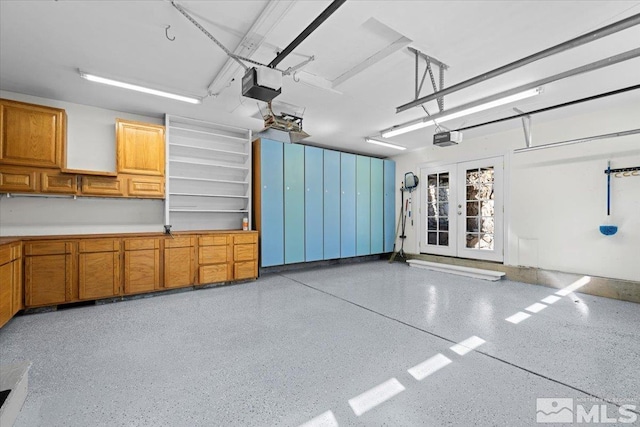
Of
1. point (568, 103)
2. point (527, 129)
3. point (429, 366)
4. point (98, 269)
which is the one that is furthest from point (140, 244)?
point (527, 129)

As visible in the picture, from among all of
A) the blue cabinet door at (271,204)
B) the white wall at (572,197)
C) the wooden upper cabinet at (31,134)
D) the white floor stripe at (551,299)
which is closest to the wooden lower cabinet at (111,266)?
the blue cabinet door at (271,204)

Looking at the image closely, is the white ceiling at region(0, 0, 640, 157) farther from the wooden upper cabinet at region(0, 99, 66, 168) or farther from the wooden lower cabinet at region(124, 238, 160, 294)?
the wooden lower cabinet at region(124, 238, 160, 294)

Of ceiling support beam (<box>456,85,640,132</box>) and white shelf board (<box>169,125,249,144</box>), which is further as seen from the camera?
white shelf board (<box>169,125,249,144</box>)

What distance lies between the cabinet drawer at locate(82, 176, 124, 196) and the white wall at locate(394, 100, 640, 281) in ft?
22.2

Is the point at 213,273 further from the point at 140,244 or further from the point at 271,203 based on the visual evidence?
the point at 271,203

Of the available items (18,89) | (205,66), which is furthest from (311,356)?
(18,89)

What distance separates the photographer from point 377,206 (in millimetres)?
7375

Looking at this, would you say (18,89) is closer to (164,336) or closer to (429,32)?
(164,336)

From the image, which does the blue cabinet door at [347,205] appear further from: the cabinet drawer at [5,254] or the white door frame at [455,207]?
the cabinet drawer at [5,254]

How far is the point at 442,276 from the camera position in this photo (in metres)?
5.68

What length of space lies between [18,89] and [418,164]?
294 inches

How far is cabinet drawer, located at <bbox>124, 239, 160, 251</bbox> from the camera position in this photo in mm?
4035

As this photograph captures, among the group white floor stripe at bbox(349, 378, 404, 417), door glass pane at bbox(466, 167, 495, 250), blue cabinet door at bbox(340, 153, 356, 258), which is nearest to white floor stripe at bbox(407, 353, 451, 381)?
white floor stripe at bbox(349, 378, 404, 417)

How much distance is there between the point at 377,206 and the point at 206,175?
426 centimetres
